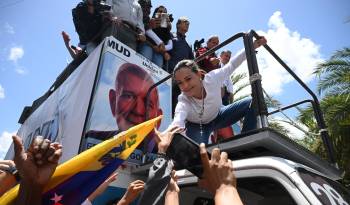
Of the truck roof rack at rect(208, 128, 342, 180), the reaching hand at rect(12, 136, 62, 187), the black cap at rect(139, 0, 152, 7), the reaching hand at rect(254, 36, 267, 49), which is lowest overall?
the reaching hand at rect(12, 136, 62, 187)

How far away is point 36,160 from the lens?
1.43 meters

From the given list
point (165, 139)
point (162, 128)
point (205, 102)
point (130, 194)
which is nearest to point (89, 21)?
point (162, 128)

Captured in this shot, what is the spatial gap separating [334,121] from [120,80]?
7348 mm

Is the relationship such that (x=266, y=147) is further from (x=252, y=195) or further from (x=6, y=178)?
(x=6, y=178)

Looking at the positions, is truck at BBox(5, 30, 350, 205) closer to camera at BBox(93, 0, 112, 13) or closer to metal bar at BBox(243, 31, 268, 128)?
metal bar at BBox(243, 31, 268, 128)

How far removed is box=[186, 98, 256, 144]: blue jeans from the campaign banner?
1365 millimetres

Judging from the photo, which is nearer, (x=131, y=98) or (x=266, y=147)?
(x=266, y=147)

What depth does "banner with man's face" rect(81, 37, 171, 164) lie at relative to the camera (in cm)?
353

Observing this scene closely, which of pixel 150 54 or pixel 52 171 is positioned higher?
pixel 150 54

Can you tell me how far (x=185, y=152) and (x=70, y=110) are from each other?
2794mm

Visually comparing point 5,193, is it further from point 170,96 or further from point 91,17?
point 91,17

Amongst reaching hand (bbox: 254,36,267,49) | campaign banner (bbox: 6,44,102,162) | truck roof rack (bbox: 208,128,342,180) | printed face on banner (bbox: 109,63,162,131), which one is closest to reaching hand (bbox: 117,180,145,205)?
truck roof rack (bbox: 208,128,342,180)

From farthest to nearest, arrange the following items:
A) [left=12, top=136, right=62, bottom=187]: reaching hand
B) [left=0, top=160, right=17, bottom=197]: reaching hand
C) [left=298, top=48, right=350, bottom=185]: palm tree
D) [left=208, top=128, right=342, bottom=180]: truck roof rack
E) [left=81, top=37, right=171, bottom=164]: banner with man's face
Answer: [left=298, top=48, right=350, bottom=185]: palm tree → [left=81, top=37, right=171, bottom=164]: banner with man's face → [left=208, top=128, right=342, bottom=180]: truck roof rack → [left=0, top=160, right=17, bottom=197]: reaching hand → [left=12, top=136, right=62, bottom=187]: reaching hand

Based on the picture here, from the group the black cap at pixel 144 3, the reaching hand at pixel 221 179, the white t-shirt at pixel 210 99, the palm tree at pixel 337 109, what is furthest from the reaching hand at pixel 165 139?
the palm tree at pixel 337 109
